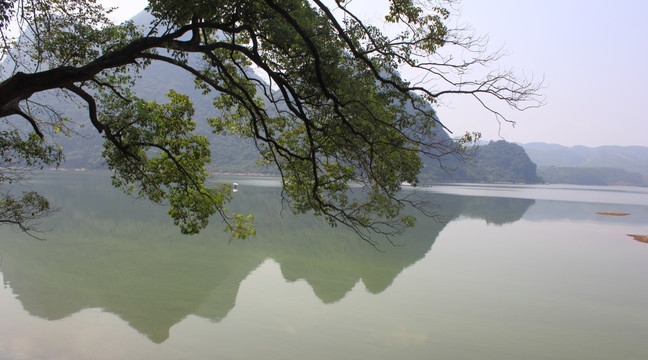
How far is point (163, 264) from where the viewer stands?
46.0ft

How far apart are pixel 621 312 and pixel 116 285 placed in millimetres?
13389

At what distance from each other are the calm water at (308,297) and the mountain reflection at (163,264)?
6cm

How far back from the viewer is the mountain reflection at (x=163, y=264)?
10.2 meters

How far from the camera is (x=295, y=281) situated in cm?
1312

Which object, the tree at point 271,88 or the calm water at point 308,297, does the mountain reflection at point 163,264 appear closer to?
the calm water at point 308,297

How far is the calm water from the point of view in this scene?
850 centimetres

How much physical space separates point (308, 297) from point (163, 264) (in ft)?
17.5

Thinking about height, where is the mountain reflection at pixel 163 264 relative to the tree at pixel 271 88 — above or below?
below

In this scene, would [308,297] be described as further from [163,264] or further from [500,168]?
[500,168]

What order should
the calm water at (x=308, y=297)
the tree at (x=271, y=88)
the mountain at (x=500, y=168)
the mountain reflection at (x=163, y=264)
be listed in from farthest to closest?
the mountain at (x=500, y=168)
the mountain reflection at (x=163, y=264)
the calm water at (x=308, y=297)
the tree at (x=271, y=88)

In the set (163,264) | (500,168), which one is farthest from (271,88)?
(500,168)

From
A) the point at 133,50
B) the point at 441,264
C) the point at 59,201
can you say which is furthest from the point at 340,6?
the point at 59,201

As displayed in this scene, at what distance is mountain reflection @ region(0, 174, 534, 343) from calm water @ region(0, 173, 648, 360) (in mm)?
56

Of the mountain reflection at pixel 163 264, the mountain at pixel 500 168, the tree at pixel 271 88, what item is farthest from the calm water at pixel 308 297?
the mountain at pixel 500 168
